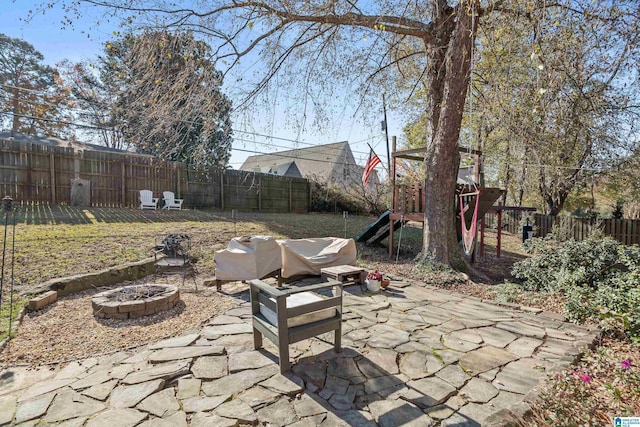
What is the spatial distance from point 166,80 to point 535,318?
19.2 ft

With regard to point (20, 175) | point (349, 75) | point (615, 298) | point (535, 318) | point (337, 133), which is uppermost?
point (349, 75)

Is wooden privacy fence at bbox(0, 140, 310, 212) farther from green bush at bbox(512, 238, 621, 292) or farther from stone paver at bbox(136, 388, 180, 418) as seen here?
green bush at bbox(512, 238, 621, 292)

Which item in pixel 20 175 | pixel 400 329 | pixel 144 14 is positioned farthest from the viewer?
pixel 20 175

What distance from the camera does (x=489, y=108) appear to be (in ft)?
18.0

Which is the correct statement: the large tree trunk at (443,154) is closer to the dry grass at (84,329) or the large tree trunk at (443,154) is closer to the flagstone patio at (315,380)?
the flagstone patio at (315,380)

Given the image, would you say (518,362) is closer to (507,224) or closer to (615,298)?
(615,298)

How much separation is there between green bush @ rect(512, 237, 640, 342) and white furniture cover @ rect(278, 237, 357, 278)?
268 cm

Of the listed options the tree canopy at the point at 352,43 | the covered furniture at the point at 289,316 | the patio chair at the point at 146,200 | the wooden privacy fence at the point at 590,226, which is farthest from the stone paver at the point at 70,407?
the wooden privacy fence at the point at 590,226

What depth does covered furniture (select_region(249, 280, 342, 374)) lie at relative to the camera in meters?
2.35

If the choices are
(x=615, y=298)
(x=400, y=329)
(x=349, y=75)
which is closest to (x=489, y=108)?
(x=349, y=75)

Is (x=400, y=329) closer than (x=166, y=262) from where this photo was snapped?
Yes

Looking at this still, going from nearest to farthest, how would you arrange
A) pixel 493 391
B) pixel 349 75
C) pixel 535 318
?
pixel 493 391, pixel 535 318, pixel 349 75

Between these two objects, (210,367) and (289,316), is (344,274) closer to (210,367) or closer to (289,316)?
(289,316)

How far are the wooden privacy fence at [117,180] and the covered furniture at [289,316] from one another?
14.9 feet
